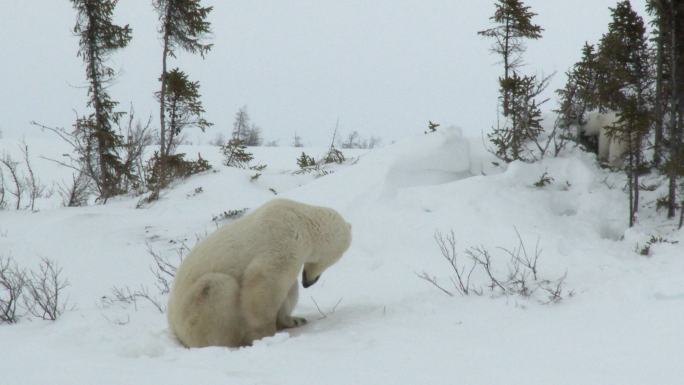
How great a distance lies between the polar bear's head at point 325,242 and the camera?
490cm

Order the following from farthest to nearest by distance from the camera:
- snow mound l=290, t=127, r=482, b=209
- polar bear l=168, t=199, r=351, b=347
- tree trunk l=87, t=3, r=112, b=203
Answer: tree trunk l=87, t=3, r=112, b=203 → snow mound l=290, t=127, r=482, b=209 → polar bear l=168, t=199, r=351, b=347

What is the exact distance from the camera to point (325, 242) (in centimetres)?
494

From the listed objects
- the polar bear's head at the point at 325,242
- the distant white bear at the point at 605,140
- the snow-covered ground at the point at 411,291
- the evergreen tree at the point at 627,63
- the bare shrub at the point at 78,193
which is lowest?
the bare shrub at the point at 78,193

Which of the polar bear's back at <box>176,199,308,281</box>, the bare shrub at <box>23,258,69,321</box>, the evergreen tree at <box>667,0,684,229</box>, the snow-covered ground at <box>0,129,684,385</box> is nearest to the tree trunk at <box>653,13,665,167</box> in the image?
the evergreen tree at <box>667,0,684,229</box>

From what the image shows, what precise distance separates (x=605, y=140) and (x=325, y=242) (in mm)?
7746

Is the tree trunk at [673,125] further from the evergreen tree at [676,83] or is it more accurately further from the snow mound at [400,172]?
the snow mound at [400,172]

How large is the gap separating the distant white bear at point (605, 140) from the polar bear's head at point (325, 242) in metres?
6.03

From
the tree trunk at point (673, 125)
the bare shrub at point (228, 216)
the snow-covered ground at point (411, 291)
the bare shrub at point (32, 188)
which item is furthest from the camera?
the bare shrub at point (32, 188)

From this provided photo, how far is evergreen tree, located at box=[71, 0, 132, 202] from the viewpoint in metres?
16.4

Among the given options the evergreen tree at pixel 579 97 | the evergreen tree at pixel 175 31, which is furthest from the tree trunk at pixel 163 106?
the evergreen tree at pixel 579 97

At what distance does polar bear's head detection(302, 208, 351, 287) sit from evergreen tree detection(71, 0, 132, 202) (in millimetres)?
13310

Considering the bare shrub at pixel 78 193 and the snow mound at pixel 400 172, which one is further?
the bare shrub at pixel 78 193

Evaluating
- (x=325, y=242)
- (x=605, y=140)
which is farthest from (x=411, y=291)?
(x=605, y=140)

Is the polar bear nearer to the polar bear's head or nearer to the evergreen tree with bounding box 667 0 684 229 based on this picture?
the polar bear's head
